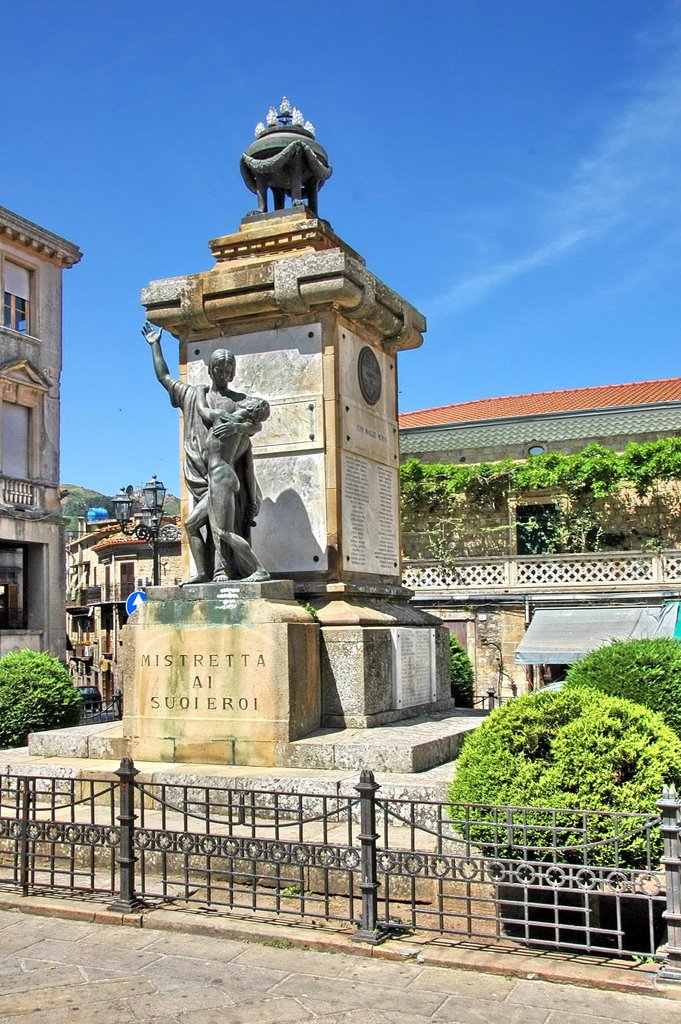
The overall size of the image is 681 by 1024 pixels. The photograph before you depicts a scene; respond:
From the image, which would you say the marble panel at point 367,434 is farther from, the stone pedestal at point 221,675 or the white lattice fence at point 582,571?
the white lattice fence at point 582,571

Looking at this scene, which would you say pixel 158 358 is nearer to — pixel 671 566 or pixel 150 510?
pixel 150 510

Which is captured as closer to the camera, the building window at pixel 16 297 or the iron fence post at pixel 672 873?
the iron fence post at pixel 672 873

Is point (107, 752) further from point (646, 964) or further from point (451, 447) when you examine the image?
point (451, 447)

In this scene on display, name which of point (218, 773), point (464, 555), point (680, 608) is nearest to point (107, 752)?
point (218, 773)

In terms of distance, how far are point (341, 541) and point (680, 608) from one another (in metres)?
20.1

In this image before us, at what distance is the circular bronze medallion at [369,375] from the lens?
1024 cm

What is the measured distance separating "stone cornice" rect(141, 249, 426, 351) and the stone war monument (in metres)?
0.02

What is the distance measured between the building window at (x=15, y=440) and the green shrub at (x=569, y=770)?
27055 mm

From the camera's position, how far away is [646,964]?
5.19 meters

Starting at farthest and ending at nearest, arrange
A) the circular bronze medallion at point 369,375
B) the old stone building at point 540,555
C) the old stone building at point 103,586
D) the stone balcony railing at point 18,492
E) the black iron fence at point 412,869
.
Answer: the old stone building at point 103,586
the stone balcony railing at point 18,492
the old stone building at point 540,555
the circular bronze medallion at point 369,375
the black iron fence at point 412,869

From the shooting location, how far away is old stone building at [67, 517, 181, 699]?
41.3 m

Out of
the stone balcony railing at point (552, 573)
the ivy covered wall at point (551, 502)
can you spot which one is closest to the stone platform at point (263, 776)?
the stone balcony railing at point (552, 573)

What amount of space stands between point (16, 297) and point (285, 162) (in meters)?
23.6

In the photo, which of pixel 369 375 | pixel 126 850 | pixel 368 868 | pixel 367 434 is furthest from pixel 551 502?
pixel 368 868
